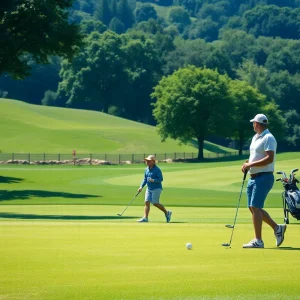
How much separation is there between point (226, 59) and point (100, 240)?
16772 cm

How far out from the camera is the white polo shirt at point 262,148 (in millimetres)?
15367

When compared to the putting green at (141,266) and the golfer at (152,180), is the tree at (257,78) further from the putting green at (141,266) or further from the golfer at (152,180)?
the putting green at (141,266)

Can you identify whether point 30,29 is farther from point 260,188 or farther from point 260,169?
point 260,188

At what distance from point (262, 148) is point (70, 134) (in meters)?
111

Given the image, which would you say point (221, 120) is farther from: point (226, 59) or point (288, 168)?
point (226, 59)

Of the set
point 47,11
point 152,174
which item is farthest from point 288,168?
point 152,174

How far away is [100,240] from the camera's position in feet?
52.6

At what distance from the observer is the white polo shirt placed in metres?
15.4

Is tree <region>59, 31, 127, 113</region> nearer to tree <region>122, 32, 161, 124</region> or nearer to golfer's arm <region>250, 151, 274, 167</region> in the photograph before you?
tree <region>122, 32, 161, 124</region>

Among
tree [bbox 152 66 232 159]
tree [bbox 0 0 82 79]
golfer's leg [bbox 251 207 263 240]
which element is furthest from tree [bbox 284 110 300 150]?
golfer's leg [bbox 251 207 263 240]

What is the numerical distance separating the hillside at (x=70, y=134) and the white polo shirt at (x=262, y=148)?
97.6 metres

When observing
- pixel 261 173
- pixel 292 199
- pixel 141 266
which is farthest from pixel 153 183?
pixel 141 266

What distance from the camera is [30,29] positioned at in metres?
39.6

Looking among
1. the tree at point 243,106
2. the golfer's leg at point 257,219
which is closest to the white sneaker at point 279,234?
the golfer's leg at point 257,219
